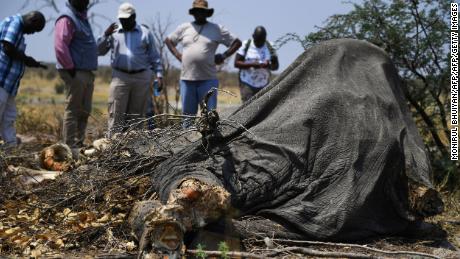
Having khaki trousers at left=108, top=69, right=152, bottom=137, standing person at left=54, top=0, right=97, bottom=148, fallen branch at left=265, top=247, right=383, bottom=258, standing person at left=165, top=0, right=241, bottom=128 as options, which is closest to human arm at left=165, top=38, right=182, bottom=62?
standing person at left=165, top=0, right=241, bottom=128

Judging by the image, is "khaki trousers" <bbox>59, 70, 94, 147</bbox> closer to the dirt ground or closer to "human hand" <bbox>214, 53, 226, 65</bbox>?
"human hand" <bbox>214, 53, 226, 65</bbox>

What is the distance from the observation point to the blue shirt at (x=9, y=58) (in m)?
8.09

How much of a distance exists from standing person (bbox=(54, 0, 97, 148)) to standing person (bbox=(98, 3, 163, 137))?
0.28 meters

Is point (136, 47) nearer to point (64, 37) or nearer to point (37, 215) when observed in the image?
Answer: point (64, 37)

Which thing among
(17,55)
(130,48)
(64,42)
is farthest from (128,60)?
(17,55)

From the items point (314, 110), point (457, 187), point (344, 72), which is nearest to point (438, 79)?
point (457, 187)

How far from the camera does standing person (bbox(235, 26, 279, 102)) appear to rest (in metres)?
9.83

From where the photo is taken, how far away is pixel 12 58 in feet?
26.9

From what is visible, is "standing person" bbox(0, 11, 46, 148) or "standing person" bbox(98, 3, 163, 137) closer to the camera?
"standing person" bbox(0, 11, 46, 148)

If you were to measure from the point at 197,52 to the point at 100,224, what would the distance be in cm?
412

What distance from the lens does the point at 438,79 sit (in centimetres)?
770

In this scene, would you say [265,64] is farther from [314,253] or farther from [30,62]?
[314,253]

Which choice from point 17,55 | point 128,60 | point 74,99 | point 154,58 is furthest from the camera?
point 154,58

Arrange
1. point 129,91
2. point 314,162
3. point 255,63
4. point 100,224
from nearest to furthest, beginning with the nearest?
point 100,224, point 314,162, point 129,91, point 255,63
